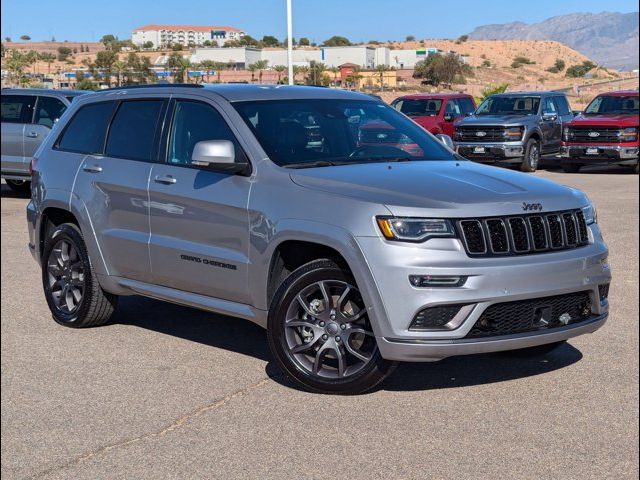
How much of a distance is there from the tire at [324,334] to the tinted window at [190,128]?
1.34 meters

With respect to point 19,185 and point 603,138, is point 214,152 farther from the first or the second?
point 603,138

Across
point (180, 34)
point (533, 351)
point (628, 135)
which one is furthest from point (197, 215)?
point (180, 34)

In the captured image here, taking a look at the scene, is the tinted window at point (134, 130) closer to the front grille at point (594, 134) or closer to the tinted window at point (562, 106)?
the front grille at point (594, 134)

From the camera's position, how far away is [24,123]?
1836cm

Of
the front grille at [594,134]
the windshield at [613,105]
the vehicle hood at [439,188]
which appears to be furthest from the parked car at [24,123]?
the windshield at [613,105]

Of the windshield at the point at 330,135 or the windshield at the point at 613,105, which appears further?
the windshield at the point at 613,105

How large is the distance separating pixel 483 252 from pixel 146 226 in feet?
8.23

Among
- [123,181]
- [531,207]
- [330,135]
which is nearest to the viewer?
[531,207]

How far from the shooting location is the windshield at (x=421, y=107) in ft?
89.2

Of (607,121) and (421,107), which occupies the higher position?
(421,107)

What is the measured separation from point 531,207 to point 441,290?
2.52ft

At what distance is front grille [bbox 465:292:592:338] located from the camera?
5.52m

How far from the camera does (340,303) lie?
577cm

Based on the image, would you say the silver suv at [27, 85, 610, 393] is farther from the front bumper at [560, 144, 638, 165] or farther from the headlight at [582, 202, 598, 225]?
the front bumper at [560, 144, 638, 165]
